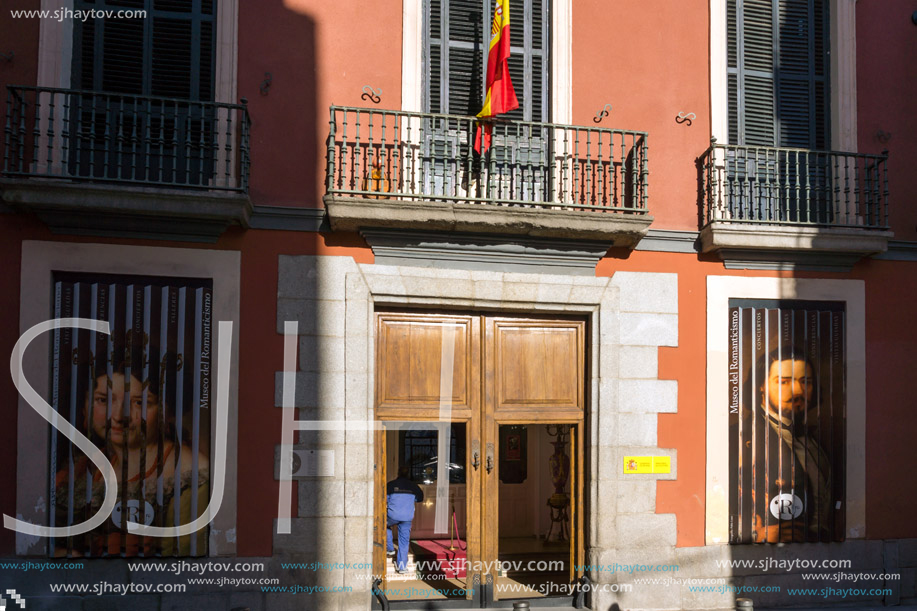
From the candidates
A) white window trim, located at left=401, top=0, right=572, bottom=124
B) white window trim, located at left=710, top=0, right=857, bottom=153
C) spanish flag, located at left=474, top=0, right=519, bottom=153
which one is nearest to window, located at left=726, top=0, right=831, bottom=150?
white window trim, located at left=710, top=0, right=857, bottom=153

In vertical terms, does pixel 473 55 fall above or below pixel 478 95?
above

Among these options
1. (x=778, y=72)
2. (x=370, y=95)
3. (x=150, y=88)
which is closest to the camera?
(x=150, y=88)

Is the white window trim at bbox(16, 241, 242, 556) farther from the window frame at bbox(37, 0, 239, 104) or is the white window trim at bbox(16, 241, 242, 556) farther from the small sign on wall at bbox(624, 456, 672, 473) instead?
the small sign on wall at bbox(624, 456, 672, 473)

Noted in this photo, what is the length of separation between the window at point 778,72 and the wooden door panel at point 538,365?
2.91 m

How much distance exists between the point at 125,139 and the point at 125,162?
14.8 inches

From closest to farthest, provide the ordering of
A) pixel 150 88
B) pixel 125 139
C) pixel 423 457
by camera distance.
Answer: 1. pixel 125 139
2. pixel 150 88
3. pixel 423 457

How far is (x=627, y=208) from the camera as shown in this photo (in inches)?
304

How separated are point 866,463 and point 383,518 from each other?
5171 mm

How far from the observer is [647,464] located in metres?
7.96

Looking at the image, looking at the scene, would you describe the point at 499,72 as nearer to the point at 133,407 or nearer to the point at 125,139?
the point at 125,139

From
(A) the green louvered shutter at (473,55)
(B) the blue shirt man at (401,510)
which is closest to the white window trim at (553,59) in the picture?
(A) the green louvered shutter at (473,55)

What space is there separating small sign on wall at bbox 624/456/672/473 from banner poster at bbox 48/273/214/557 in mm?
4153

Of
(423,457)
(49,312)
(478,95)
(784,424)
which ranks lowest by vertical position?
(423,457)

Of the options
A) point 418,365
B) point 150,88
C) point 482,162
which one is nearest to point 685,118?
point 482,162
